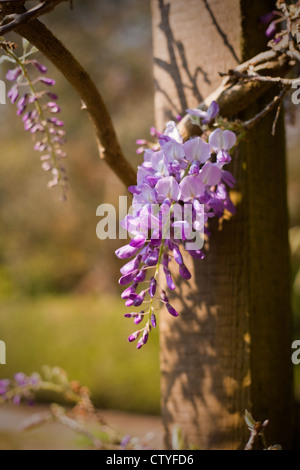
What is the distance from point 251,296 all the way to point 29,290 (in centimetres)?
741

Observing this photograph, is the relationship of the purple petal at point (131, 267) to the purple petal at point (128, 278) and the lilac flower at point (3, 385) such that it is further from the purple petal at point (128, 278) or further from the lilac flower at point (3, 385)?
the lilac flower at point (3, 385)

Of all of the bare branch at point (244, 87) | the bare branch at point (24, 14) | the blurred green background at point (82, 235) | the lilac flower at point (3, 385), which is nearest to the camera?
the bare branch at point (24, 14)

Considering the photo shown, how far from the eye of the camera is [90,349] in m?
4.92

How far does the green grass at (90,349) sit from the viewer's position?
4.59m

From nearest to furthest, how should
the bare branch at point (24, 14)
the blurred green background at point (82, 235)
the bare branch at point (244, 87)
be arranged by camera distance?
the bare branch at point (24, 14) < the bare branch at point (244, 87) < the blurred green background at point (82, 235)

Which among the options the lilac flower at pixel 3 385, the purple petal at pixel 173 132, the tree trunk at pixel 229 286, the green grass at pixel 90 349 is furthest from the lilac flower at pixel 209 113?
the green grass at pixel 90 349

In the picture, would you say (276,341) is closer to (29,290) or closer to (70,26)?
(70,26)

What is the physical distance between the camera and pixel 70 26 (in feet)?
18.8

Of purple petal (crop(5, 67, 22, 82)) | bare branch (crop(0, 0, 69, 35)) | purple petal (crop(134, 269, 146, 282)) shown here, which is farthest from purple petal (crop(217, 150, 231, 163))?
purple petal (crop(5, 67, 22, 82))

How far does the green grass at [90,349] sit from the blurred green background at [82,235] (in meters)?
0.01

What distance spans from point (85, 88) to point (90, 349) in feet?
14.3

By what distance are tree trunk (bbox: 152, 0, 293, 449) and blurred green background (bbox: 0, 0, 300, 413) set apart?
5.20 feet

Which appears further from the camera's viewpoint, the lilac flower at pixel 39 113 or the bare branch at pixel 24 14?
the lilac flower at pixel 39 113

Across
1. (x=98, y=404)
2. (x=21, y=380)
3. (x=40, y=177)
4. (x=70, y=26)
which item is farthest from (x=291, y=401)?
(x=40, y=177)
